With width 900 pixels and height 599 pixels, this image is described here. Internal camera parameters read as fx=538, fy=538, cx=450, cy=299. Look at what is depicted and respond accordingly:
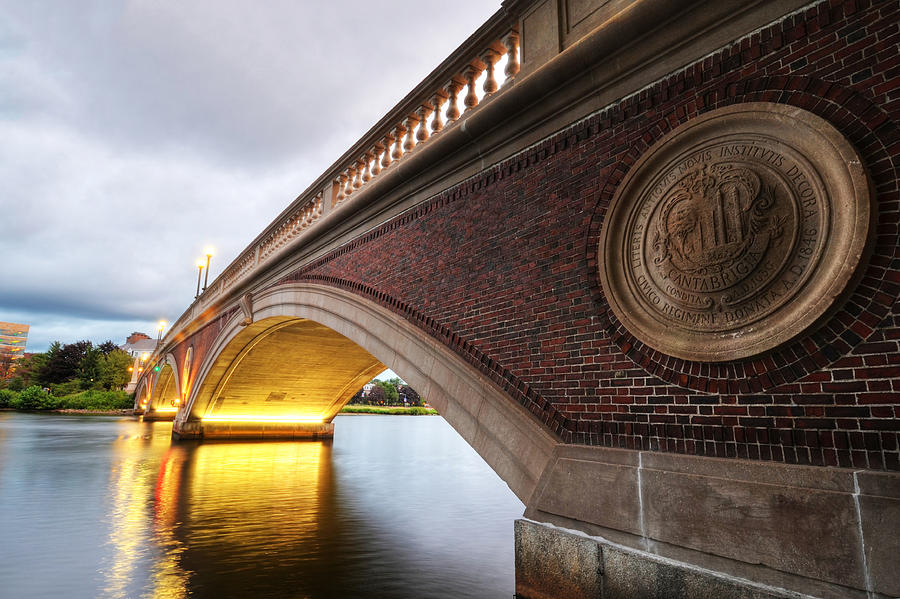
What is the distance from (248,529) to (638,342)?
6253mm

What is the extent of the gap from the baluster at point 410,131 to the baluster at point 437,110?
0.70 metres

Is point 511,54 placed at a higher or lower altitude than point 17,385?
higher

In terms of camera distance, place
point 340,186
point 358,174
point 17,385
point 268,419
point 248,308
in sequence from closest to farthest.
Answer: point 358,174, point 340,186, point 248,308, point 268,419, point 17,385

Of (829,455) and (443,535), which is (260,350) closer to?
(443,535)

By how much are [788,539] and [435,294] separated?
15.4 feet

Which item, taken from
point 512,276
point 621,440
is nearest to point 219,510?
point 512,276

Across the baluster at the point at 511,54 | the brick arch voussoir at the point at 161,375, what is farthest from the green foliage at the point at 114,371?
the baluster at the point at 511,54

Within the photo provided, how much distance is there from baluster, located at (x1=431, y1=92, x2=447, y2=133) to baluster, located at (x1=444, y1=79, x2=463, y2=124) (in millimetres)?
188

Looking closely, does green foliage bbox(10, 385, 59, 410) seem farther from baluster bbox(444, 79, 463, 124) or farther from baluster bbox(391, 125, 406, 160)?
baluster bbox(444, 79, 463, 124)

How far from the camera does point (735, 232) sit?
3.94 m

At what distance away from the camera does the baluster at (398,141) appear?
28.5 ft

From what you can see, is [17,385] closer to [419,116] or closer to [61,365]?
[61,365]

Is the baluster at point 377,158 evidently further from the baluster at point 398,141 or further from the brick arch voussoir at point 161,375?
the brick arch voussoir at point 161,375

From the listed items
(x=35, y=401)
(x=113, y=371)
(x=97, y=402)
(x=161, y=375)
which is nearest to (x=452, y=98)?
(x=161, y=375)
